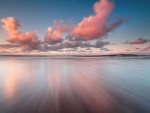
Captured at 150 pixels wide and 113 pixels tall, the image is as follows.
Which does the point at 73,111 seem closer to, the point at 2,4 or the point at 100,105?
the point at 100,105

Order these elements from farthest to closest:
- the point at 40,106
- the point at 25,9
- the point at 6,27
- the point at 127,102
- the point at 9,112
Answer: the point at 6,27, the point at 25,9, the point at 127,102, the point at 40,106, the point at 9,112

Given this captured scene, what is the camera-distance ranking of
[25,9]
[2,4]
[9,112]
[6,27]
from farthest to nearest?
[6,27] → [25,9] → [2,4] → [9,112]

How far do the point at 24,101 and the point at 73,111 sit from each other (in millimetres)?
730

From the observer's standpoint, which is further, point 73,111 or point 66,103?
point 66,103

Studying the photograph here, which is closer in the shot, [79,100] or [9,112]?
[9,112]

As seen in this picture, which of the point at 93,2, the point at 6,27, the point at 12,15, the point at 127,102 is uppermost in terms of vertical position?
the point at 93,2

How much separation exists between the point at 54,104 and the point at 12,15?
42.6 feet

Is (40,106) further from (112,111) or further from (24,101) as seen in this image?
(112,111)

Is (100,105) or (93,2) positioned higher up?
(93,2)

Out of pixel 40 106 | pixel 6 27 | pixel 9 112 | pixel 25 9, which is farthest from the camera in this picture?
pixel 6 27

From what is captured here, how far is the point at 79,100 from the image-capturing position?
159 centimetres

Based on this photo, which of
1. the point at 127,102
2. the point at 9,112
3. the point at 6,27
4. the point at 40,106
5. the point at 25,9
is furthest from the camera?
the point at 6,27

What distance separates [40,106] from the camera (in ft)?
4.59

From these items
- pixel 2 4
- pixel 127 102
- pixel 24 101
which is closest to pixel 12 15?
pixel 2 4
